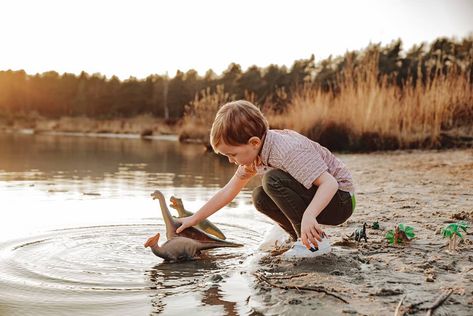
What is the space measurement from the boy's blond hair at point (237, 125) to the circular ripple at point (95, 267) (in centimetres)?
70

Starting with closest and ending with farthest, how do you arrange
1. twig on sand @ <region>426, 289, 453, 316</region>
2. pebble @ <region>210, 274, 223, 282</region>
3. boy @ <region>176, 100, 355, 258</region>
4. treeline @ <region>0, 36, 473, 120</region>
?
twig on sand @ <region>426, 289, 453, 316</region> < pebble @ <region>210, 274, 223, 282</region> < boy @ <region>176, 100, 355, 258</region> < treeline @ <region>0, 36, 473, 120</region>

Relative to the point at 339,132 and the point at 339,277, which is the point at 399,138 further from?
the point at 339,277

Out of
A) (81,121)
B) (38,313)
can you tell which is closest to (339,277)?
(38,313)

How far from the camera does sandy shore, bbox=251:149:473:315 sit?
2.19m

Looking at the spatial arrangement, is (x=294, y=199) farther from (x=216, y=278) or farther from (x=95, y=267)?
(x=95, y=267)

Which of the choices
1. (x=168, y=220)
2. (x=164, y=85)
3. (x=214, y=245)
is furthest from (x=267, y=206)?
(x=164, y=85)

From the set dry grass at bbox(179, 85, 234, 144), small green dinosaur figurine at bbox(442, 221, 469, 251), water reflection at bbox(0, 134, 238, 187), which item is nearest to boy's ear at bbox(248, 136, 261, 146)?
small green dinosaur figurine at bbox(442, 221, 469, 251)

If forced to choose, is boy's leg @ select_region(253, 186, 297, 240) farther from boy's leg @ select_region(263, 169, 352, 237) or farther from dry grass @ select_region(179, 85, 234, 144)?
dry grass @ select_region(179, 85, 234, 144)

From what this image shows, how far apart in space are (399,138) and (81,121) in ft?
86.9

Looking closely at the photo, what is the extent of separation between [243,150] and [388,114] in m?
9.66

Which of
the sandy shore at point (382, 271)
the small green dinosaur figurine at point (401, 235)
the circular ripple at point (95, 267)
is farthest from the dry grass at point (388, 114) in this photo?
the small green dinosaur figurine at point (401, 235)

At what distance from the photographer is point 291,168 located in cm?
294

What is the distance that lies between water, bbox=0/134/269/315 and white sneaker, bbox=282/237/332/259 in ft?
0.89

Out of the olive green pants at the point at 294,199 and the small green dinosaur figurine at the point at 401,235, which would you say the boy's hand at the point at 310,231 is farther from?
the small green dinosaur figurine at the point at 401,235
